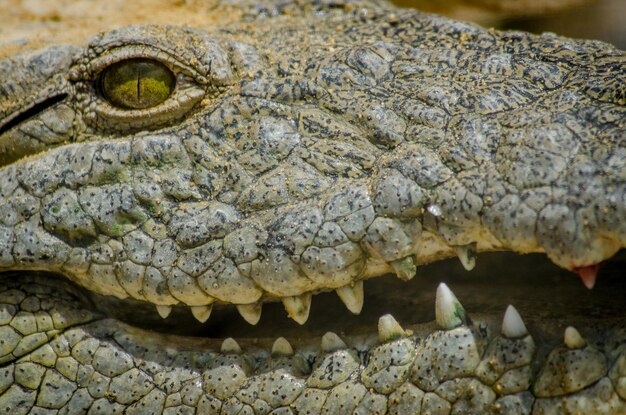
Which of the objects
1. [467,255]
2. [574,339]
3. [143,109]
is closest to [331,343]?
[467,255]

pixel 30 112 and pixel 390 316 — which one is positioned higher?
pixel 30 112

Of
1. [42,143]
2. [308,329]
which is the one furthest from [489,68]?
[42,143]

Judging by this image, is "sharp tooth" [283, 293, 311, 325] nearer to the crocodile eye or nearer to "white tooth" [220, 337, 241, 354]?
"white tooth" [220, 337, 241, 354]

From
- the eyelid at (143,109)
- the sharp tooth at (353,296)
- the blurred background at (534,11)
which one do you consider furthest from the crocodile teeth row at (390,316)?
the blurred background at (534,11)

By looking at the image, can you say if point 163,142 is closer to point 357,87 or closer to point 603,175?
point 357,87

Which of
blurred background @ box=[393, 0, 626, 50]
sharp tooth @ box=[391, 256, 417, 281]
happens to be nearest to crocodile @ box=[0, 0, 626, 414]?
sharp tooth @ box=[391, 256, 417, 281]

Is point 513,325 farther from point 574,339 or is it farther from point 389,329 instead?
point 389,329
